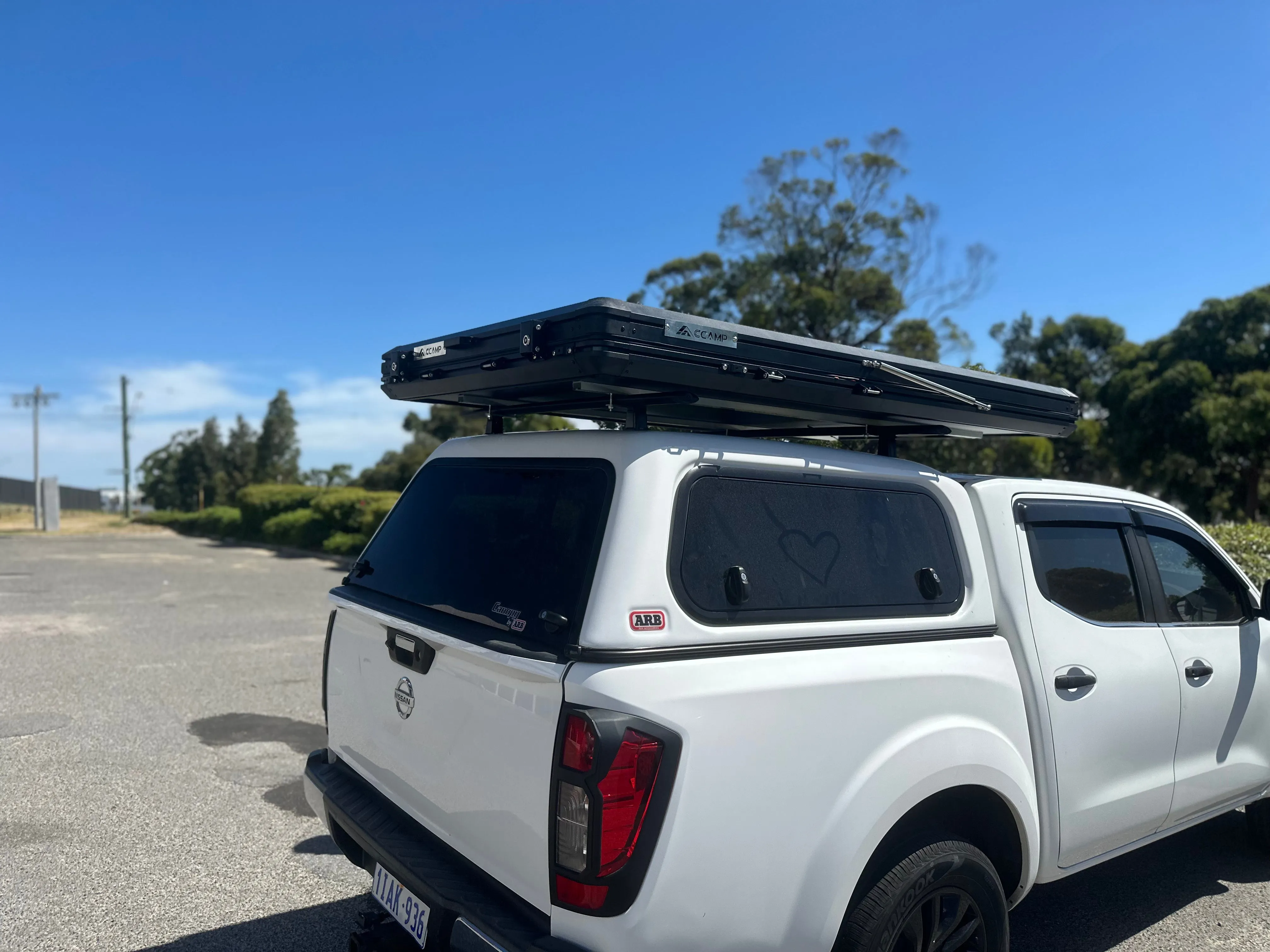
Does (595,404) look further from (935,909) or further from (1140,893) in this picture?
(1140,893)

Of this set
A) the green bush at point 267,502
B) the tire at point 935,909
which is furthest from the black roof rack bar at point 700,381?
the green bush at point 267,502

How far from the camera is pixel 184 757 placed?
5922 millimetres

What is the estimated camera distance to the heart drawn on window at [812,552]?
268 centimetres

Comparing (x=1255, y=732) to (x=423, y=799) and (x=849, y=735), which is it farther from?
(x=423, y=799)

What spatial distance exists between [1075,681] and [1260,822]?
2342 millimetres

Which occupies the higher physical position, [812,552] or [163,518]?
[812,552]

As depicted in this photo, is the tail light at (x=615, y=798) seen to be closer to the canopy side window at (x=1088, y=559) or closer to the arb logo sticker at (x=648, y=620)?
the arb logo sticker at (x=648, y=620)

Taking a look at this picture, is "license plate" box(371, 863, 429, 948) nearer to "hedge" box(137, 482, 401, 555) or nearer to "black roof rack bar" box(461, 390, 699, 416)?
"black roof rack bar" box(461, 390, 699, 416)

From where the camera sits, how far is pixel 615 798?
2133 mm


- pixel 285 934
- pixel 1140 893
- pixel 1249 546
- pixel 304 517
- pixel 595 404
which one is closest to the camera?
pixel 595 404

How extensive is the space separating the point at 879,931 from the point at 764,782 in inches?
24.1

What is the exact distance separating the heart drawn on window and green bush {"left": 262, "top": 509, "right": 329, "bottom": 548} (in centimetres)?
2328

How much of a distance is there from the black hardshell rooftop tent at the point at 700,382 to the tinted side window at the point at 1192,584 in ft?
2.18

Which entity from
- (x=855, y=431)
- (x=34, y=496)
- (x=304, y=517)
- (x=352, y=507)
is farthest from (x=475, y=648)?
(x=34, y=496)
